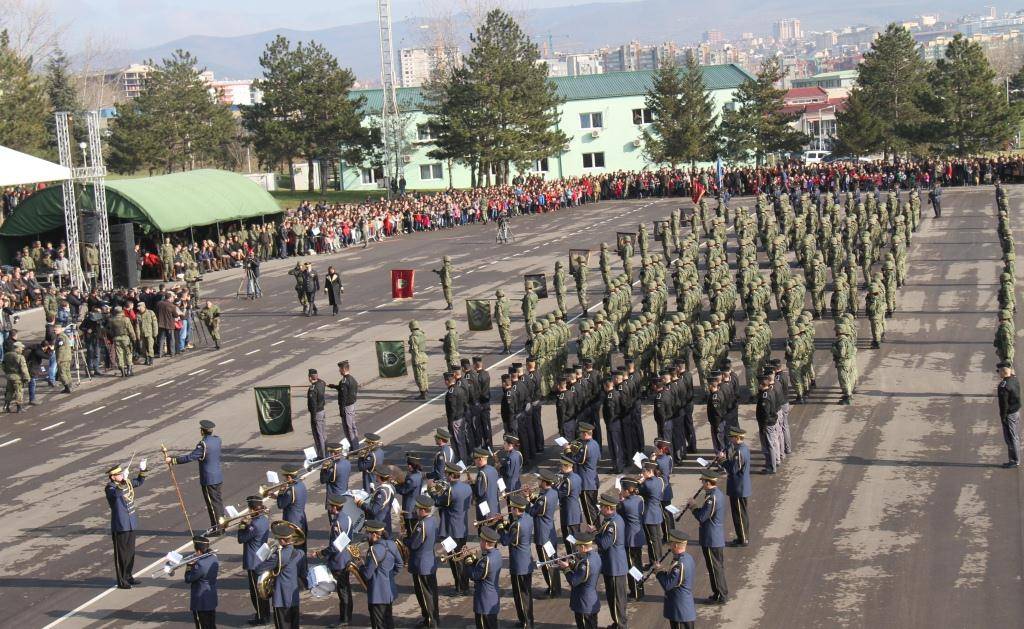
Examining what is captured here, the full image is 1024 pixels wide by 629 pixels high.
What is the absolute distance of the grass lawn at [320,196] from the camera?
69.8 m

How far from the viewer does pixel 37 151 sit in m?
63.5

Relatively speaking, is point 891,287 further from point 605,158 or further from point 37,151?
point 605,158

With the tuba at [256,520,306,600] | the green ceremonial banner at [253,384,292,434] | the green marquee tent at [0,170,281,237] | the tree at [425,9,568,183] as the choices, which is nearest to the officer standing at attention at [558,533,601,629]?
the tuba at [256,520,306,600]

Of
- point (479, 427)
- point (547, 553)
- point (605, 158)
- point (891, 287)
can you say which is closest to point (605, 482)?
point (479, 427)

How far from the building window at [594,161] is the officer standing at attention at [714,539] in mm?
70197

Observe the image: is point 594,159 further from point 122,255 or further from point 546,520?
point 546,520

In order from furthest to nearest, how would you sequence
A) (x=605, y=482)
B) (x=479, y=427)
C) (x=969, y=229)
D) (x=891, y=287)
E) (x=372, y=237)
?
(x=372, y=237), (x=969, y=229), (x=891, y=287), (x=479, y=427), (x=605, y=482)

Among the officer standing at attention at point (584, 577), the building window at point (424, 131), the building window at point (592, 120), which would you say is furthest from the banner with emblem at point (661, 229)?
the building window at point (592, 120)

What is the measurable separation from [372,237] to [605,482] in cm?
3529

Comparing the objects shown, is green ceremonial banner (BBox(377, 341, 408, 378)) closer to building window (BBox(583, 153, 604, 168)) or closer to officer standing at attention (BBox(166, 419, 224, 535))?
officer standing at attention (BBox(166, 419, 224, 535))

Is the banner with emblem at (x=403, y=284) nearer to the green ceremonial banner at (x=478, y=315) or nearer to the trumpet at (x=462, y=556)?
the green ceremonial banner at (x=478, y=315)

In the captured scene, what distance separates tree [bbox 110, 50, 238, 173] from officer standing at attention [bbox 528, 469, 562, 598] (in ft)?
205

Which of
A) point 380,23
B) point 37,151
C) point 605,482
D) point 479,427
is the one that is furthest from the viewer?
point 380,23

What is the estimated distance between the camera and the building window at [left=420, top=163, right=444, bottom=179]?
83.6 meters
